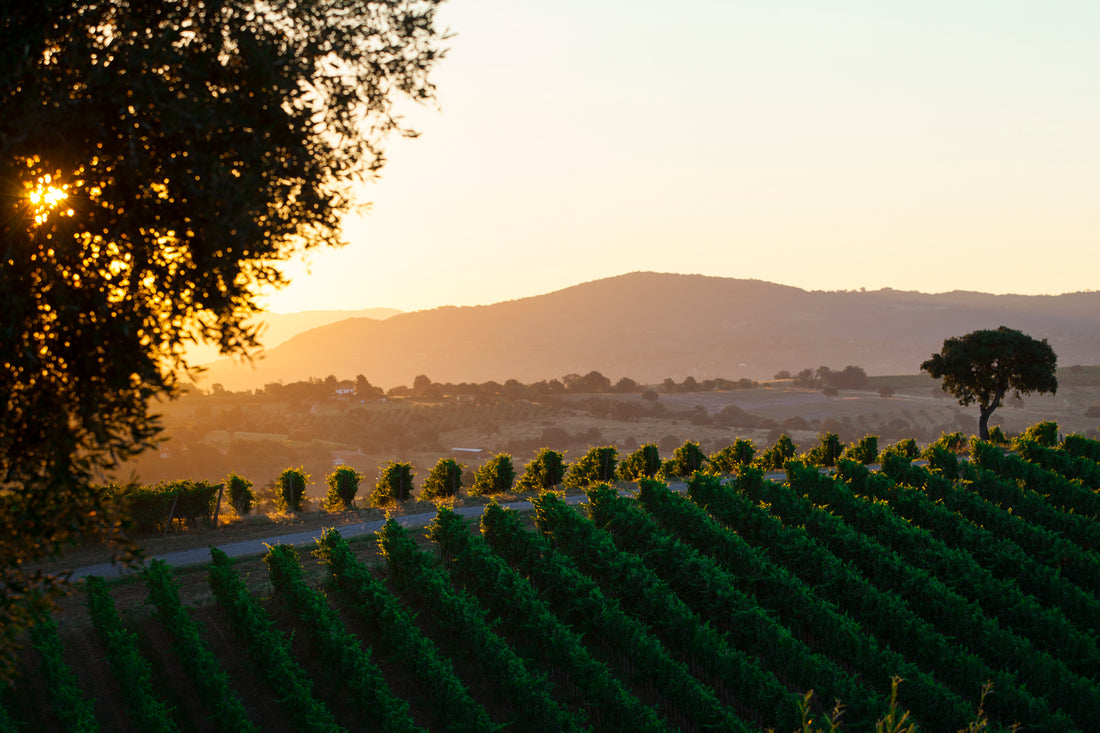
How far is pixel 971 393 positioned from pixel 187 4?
43844mm

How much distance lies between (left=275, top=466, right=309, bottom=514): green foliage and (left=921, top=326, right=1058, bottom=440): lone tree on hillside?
32617 mm

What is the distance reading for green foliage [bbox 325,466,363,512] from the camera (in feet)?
95.7

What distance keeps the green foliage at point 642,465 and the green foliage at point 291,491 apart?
13.0 metres

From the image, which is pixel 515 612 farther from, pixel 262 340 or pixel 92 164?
pixel 92 164

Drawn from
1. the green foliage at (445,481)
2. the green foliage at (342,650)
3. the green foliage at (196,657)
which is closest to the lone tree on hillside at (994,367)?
the green foliage at (445,481)

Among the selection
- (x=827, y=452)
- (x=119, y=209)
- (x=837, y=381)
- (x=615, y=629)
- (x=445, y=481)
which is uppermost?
(x=119, y=209)

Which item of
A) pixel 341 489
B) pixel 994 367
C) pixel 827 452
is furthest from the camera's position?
pixel 994 367

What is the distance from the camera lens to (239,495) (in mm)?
28156

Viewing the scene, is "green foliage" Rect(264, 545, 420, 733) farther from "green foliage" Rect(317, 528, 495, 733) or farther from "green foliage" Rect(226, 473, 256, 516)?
"green foliage" Rect(226, 473, 256, 516)

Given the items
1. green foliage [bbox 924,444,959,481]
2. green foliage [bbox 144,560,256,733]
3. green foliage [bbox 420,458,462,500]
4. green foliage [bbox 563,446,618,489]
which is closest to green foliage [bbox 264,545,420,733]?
green foliage [bbox 144,560,256,733]

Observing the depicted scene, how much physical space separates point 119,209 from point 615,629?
12.1m

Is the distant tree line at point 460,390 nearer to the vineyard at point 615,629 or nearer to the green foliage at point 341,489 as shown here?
the green foliage at point 341,489

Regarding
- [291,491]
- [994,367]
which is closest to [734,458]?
[994,367]

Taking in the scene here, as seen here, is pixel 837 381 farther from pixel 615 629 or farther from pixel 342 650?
pixel 342 650
